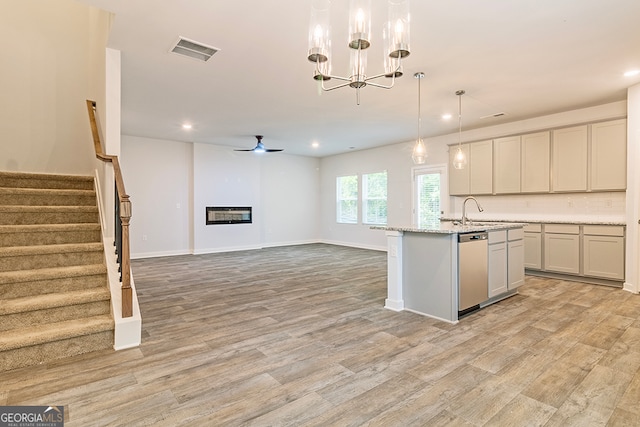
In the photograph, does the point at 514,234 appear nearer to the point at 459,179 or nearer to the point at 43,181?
the point at 459,179

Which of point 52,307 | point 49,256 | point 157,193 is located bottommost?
point 52,307

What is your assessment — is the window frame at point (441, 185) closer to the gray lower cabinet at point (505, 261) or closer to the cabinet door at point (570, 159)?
the cabinet door at point (570, 159)

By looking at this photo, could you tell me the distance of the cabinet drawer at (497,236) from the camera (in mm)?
3949

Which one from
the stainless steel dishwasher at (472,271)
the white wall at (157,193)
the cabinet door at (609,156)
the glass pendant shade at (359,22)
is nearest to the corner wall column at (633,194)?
the cabinet door at (609,156)

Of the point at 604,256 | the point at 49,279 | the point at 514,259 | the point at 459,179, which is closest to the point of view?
the point at 49,279

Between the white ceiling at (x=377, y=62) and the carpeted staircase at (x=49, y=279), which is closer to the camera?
the carpeted staircase at (x=49, y=279)

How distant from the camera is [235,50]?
334cm

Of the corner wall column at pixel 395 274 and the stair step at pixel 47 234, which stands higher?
the stair step at pixel 47 234

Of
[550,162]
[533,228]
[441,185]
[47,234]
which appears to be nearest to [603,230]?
[533,228]

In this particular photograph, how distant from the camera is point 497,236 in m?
4.06

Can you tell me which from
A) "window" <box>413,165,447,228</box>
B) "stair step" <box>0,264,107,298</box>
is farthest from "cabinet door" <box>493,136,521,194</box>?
"stair step" <box>0,264,107,298</box>

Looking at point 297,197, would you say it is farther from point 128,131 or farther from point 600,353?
point 600,353

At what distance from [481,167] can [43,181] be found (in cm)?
692

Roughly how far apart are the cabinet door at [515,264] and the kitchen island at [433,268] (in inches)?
1.7
